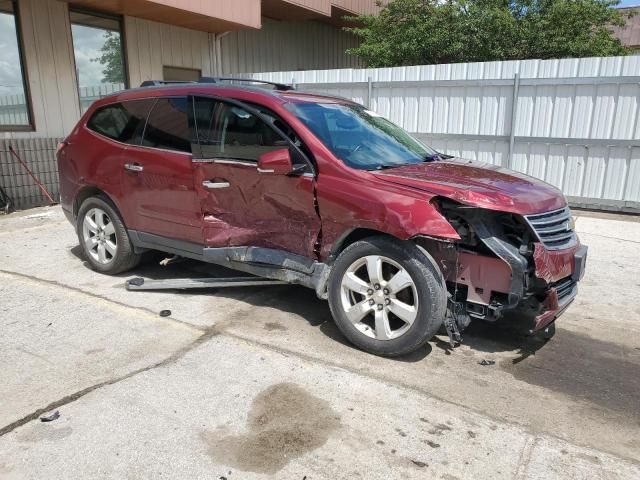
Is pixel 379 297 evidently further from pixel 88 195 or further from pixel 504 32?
pixel 504 32

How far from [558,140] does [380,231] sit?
6638mm

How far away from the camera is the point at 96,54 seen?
10.4 m

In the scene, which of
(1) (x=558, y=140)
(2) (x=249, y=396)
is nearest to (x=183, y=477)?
(2) (x=249, y=396)

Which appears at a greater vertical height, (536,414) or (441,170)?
(441,170)

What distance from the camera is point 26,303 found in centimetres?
→ 468

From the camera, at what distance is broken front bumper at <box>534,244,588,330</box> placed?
3.38 m

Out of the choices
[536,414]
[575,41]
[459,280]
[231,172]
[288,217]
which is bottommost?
[536,414]

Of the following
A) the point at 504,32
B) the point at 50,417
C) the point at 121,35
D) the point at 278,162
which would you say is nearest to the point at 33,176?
the point at 121,35

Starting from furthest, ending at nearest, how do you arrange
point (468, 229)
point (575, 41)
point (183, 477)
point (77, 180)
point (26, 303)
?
point (575, 41), point (77, 180), point (26, 303), point (468, 229), point (183, 477)

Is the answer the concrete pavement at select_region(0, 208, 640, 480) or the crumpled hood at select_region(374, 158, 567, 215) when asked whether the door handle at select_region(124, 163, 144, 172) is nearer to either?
the concrete pavement at select_region(0, 208, 640, 480)

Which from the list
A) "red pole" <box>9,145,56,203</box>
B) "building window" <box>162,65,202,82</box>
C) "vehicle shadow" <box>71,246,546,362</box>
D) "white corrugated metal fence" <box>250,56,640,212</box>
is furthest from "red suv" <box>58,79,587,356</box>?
"building window" <box>162,65,202,82</box>

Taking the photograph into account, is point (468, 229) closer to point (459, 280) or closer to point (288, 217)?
point (459, 280)

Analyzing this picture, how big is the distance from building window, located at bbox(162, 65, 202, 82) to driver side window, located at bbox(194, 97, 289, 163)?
8040 mm

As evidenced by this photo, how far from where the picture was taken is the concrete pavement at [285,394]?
2.63m
